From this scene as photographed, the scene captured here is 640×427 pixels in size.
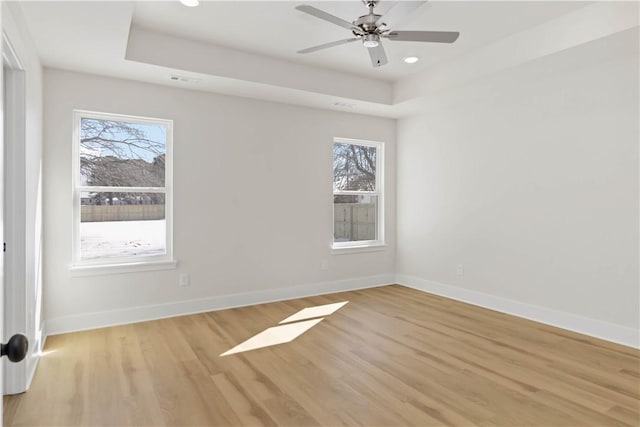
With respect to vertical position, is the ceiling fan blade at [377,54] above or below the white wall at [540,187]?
above

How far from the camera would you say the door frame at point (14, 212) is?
8.31 ft

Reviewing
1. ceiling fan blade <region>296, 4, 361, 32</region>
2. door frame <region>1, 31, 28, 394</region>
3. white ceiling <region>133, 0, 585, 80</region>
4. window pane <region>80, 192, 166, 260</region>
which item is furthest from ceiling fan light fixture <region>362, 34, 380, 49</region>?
window pane <region>80, 192, 166, 260</region>

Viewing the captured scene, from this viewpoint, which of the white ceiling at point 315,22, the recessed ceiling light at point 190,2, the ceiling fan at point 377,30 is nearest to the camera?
the ceiling fan at point 377,30


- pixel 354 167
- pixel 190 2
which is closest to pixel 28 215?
pixel 190 2

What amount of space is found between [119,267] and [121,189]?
787 millimetres

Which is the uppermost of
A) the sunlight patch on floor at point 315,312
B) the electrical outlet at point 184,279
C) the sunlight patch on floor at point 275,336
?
the electrical outlet at point 184,279

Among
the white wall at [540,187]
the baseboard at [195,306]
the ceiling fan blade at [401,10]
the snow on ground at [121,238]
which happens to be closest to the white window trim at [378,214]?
the baseboard at [195,306]

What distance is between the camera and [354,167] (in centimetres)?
565

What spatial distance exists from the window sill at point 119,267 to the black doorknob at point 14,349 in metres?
3.15

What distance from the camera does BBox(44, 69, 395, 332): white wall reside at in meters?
3.71

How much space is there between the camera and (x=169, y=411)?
2354 mm

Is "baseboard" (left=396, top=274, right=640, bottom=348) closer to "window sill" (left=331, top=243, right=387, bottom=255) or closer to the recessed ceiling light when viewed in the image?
"window sill" (left=331, top=243, right=387, bottom=255)

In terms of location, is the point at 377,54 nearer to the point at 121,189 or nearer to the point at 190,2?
the point at 190,2

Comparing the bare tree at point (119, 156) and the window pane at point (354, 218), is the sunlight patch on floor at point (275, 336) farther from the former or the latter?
the bare tree at point (119, 156)
